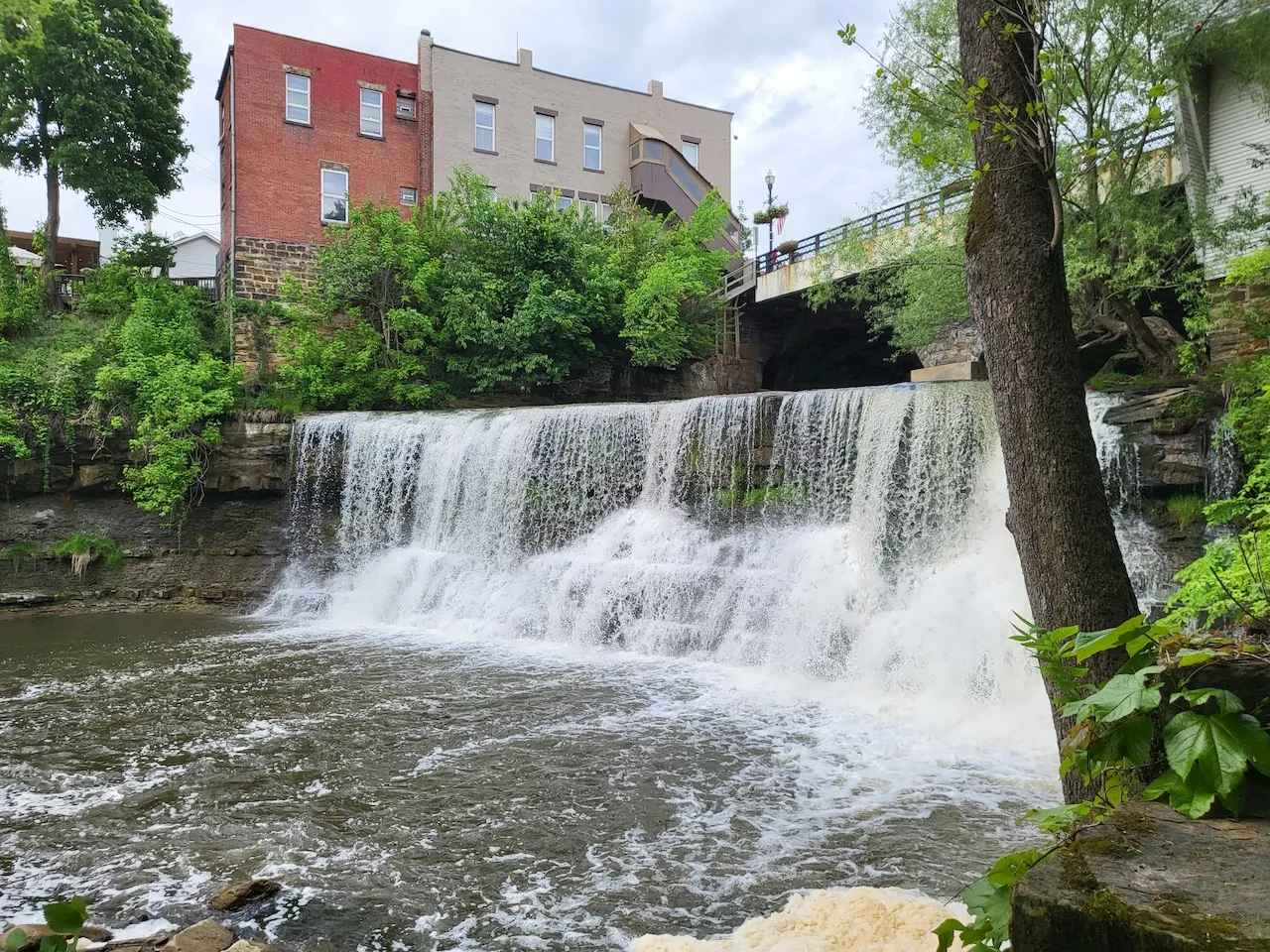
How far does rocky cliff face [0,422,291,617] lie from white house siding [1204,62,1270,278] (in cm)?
1515

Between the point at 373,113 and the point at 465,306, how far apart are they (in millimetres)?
7694

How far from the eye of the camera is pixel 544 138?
1018 inches

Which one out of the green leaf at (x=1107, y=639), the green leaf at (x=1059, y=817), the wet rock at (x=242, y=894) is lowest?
the wet rock at (x=242, y=894)

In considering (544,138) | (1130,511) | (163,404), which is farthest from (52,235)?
(1130,511)


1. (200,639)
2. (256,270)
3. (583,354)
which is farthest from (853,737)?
(256,270)

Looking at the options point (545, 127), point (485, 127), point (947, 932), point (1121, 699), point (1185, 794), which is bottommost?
point (947, 932)

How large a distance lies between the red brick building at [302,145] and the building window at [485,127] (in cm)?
154

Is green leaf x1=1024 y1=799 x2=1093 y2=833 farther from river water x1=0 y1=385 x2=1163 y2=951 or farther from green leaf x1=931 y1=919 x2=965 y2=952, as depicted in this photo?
river water x1=0 y1=385 x2=1163 y2=951

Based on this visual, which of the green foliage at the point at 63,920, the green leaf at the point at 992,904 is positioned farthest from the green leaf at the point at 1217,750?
the green foliage at the point at 63,920

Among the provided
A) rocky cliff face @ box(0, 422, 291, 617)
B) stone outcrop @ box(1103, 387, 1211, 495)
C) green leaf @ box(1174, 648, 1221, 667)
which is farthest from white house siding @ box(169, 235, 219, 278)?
green leaf @ box(1174, 648, 1221, 667)

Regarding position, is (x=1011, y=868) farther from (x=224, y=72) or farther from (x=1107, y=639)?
(x=224, y=72)

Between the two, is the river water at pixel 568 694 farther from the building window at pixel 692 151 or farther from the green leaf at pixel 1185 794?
the building window at pixel 692 151

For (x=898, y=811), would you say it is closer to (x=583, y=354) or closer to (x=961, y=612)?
(x=961, y=612)

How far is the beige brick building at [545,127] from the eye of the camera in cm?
2412
